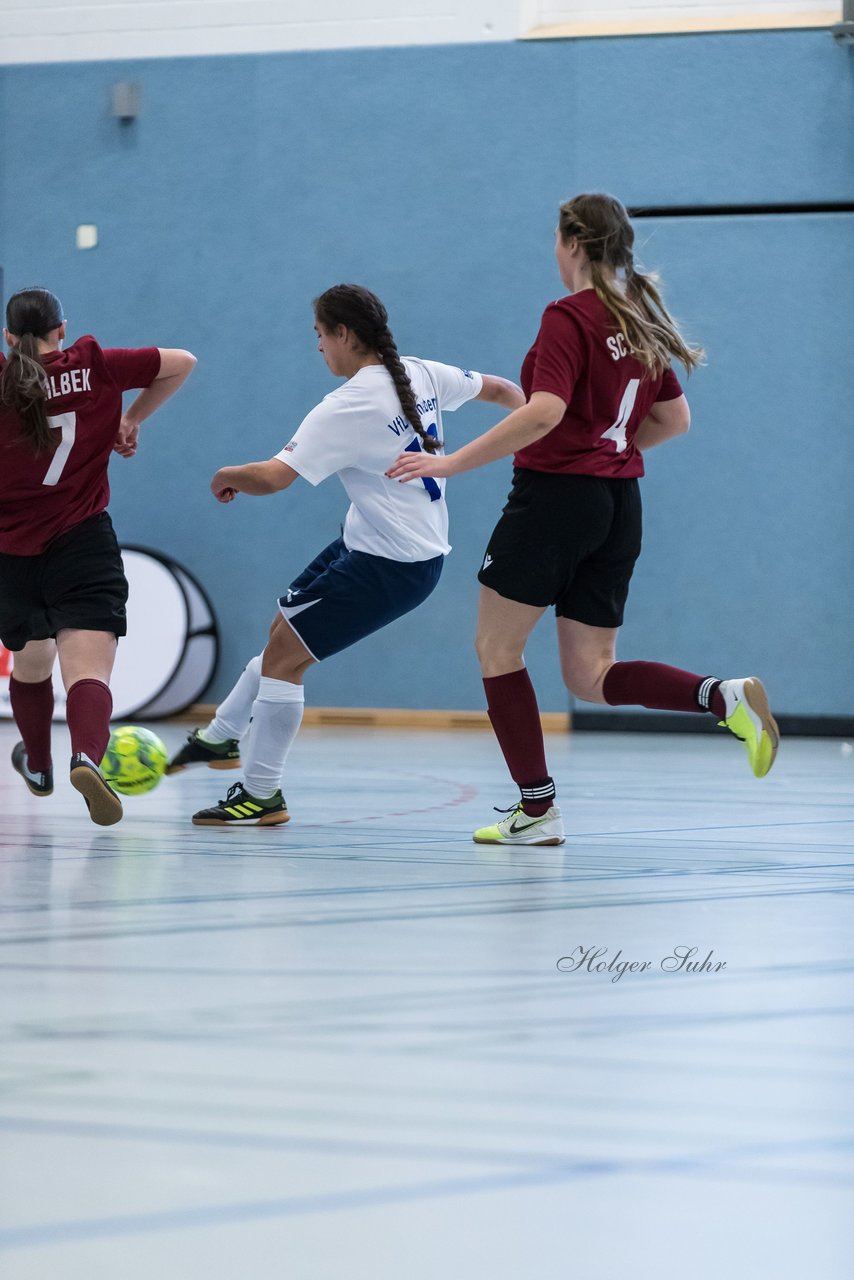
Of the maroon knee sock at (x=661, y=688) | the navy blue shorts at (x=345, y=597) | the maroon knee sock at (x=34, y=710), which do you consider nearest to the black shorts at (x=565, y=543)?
the maroon knee sock at (x=661, y=688)

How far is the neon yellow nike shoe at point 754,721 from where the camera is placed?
11.5ft

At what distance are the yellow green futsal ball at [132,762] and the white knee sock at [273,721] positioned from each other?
0.79 ft

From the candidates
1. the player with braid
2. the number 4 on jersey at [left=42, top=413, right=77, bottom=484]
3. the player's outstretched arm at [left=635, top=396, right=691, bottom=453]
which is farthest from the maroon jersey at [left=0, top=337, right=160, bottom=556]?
the player's outstretched arm at [left=635, top=396, right=691, bottom=453]

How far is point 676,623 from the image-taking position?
811 cm

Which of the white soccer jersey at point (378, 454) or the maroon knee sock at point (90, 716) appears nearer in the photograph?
the maroon knee sock at point (90, 716)

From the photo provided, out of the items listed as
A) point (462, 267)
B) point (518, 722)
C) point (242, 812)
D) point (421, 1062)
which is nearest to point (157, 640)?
point (462, 267)

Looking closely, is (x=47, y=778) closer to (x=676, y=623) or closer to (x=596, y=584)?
(x=596, y=584)

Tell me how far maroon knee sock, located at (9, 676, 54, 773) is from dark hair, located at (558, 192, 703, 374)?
1.74 meters

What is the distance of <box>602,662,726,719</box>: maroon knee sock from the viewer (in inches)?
143

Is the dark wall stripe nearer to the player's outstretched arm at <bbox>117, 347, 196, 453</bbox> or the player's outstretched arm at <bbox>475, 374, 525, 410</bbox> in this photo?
the player's outstretched arm at <bbox>475, 374, 525, 410</bbox>

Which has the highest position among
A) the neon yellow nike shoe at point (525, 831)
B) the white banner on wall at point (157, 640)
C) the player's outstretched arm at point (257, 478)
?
the player's outstretched arm at point (257, 478)

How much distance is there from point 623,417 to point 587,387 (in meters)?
0.15

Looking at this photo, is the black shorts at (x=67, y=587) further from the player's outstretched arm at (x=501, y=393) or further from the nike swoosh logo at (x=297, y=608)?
the player's outstretched arm at (x=501, y=393)

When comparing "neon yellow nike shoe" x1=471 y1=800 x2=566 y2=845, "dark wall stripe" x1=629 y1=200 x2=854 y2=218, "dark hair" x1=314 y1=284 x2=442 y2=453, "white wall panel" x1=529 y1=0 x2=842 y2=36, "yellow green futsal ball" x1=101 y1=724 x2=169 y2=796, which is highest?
"white wall panel" x1=529 y1=0 x2=842 y2=36
